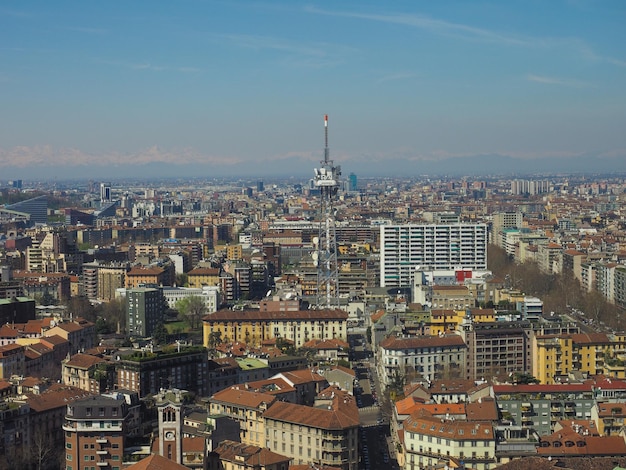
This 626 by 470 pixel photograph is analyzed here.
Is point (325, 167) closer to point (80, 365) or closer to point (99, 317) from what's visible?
point (99, 317)

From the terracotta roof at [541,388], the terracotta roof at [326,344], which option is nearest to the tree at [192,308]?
the terracotta roof at [326,344]

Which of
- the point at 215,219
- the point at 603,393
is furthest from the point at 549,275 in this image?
the point at 215,219

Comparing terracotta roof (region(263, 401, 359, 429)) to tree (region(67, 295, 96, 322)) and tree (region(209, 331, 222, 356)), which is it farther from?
tree (region(67, 295, 96, 322))

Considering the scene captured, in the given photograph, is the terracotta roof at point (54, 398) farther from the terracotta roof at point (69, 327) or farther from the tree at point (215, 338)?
the tree at point (215, 338)

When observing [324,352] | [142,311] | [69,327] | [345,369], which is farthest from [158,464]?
[142,311]

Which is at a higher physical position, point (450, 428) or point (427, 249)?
point (427, 249)

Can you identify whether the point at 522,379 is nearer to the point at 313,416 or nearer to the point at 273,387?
the point at 273,387
